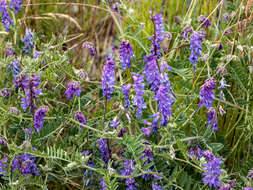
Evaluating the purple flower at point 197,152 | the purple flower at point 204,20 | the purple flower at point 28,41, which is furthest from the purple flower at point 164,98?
the purple flower at point 28,41

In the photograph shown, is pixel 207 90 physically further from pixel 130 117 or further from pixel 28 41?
pixel 28 41

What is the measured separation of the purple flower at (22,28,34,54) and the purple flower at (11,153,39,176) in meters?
0.56

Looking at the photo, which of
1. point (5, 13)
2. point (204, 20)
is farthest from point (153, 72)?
point (5, 13)

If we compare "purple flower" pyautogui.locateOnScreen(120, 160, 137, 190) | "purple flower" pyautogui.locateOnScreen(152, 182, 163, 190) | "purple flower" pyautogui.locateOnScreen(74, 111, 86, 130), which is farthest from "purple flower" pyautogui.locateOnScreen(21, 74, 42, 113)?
"purple flower" pyautogui.locateOnScreen(152, 182, 163, 190)

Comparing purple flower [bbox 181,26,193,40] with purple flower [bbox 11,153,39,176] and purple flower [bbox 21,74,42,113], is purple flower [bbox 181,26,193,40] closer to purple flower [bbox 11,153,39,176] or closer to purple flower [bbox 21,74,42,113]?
purple flower [bbox 21,74,42,113]

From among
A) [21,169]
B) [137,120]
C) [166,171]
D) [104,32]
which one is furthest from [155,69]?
[104,32]

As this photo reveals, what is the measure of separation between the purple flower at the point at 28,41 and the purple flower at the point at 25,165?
56cm

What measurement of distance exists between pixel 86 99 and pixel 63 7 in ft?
4.45

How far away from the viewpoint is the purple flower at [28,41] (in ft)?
6.35

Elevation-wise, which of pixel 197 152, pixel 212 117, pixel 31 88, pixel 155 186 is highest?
pixel 31 88

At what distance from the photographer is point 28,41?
1969mm

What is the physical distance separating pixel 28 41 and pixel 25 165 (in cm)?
64

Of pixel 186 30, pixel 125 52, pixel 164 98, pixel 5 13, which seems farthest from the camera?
pixel 5 13

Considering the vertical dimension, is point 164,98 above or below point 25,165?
above
